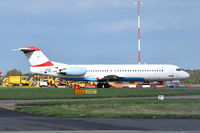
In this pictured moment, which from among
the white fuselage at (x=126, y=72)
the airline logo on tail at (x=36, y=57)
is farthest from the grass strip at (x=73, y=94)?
the airline logo on tail at (x=36, y=57)

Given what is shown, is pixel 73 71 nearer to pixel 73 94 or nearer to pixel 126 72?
pixel 126 72

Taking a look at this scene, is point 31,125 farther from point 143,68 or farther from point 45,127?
point 143,68

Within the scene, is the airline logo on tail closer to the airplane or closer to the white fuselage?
the airplane

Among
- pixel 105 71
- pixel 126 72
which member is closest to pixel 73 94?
pixel 126 72

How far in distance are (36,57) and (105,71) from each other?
11414mm

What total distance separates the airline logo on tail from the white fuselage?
26.8 inches

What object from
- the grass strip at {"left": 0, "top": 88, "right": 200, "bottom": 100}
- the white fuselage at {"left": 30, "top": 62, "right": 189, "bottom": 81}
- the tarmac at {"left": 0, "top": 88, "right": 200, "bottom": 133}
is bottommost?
the tarmac at {"left": 0, "top": 88, "right": 200, "bottom": 133}

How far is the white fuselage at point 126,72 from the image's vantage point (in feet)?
220

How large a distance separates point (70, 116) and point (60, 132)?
639 centimetres

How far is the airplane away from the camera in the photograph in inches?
2643

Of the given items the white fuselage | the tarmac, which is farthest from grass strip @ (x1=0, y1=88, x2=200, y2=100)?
the tarmac

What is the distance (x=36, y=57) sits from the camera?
2744 inches

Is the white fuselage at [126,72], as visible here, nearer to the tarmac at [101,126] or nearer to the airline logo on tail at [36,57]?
the airline logo on tail at [36,57]

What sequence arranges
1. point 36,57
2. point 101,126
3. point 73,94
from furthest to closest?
1. point 36,57
2. point 73,94
3. point 101,126
